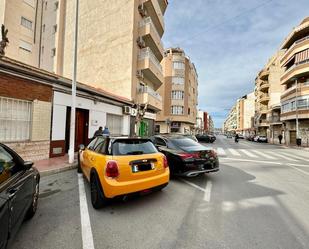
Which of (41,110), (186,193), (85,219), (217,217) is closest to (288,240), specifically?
(217,217)

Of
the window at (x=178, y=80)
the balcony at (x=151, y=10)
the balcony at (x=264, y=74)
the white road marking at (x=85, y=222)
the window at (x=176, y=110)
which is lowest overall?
the white road marking at (x=85, y=222)

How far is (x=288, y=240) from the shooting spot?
2832mm

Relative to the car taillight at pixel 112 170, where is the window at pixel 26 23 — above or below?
above

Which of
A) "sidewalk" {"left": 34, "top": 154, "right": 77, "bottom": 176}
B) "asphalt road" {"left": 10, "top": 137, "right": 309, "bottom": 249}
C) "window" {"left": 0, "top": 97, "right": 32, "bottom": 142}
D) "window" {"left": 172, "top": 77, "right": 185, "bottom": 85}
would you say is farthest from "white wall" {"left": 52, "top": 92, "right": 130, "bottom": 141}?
"window" {"left": 172, "top": 77, "right": 185, "bottom": 85}

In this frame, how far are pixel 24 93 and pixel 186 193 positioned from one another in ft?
24.9

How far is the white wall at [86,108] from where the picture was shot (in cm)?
908

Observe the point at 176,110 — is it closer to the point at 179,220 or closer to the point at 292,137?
the point at 292,137

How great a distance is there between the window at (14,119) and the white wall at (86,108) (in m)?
1.20

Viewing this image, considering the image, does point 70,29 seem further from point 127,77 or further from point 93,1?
point 127,77

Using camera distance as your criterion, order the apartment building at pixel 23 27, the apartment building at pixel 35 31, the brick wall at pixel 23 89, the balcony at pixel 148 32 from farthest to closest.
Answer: the apartment building at pixel 35 31
the apartment building at pixel 23 27
the balcony at pixel 148 32
the brick wall at pixel 23 89

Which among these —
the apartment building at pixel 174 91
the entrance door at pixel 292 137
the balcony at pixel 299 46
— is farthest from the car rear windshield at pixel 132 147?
the entrance door at pixel 292 137

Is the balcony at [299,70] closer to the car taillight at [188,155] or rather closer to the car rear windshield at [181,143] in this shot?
the car rear windshield at [181,143]

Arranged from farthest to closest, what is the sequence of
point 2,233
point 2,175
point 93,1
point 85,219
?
point 93,1 < point 85,219 < point 2,175 < point 2,233

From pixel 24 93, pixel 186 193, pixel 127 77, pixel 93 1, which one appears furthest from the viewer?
pixel 93 1
